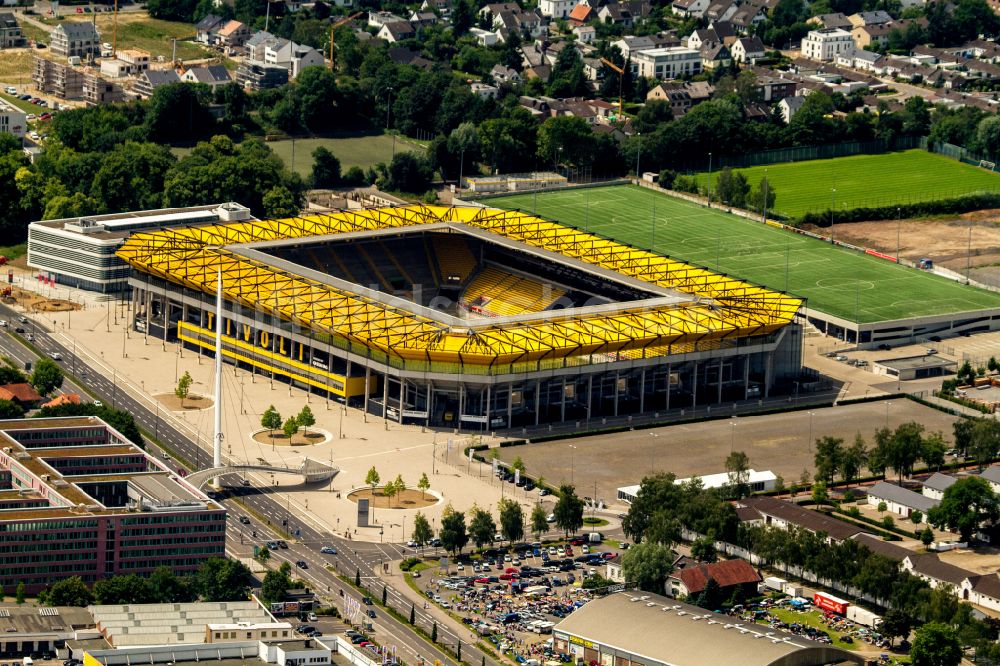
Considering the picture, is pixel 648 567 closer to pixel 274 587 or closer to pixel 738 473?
pixel 738 473

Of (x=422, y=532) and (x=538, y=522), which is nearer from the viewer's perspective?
(x=422, y=532)

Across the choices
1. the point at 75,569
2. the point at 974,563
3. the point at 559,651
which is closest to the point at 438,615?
the point at 559,651

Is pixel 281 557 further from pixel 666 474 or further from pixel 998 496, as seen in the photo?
pixel 998 496

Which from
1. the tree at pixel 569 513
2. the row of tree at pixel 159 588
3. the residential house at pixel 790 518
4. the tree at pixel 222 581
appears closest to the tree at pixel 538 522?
the tree at pixel 569 513

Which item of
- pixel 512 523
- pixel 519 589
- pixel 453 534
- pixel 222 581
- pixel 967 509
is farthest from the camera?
pixel 967 509

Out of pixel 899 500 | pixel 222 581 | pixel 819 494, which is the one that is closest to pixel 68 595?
pixel 222 581

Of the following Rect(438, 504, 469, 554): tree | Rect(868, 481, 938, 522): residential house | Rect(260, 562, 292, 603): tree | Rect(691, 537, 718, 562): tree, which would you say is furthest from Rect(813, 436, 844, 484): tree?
Rect(260, 562, 292, 603): tree

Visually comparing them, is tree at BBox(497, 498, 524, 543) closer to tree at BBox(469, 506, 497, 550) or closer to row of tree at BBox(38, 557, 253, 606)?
tree at BBox(469, 506, 497, 550)
